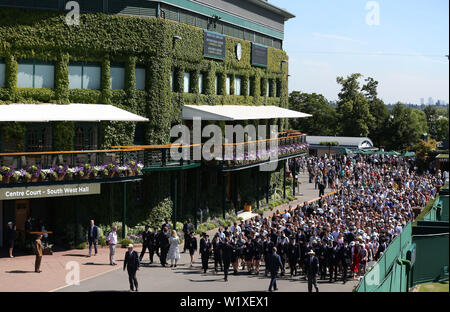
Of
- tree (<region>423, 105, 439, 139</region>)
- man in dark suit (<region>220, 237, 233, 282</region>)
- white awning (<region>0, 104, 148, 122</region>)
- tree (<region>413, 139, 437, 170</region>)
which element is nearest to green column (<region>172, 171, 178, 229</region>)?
white awning (<region>0, 104, 148, 122</region>)

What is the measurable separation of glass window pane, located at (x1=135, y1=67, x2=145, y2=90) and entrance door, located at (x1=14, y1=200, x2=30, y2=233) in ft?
28.1

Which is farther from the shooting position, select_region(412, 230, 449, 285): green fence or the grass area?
select_region(412, 230, 449, 285): green fence

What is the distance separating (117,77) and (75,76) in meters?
2.38

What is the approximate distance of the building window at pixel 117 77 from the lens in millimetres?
31969

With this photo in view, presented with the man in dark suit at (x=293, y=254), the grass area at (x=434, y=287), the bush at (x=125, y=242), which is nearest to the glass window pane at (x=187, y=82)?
the bush at (x=125, y=242)

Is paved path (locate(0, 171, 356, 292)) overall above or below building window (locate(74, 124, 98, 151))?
below

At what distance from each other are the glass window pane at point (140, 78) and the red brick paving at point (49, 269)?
914cm

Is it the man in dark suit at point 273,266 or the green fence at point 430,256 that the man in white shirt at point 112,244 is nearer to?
the man in dark suit at point 273,266

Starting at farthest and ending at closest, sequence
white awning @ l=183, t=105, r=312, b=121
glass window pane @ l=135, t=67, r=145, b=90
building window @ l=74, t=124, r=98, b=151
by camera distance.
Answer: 1. white awning @ l=183, t=105, r=312, b=121
2. glass window pane @ l=135, t=67, r=145, b=90
3. building window @ l=74, t=124, r=98, b=151

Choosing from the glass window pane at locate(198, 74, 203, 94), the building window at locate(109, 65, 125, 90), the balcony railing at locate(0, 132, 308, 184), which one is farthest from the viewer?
the glass window pane at locate(198, 74, 203, 94)

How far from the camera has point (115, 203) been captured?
31406 millimetres

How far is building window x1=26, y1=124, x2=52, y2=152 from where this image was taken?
95.9 feet

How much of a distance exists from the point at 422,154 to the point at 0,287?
60.2 metres

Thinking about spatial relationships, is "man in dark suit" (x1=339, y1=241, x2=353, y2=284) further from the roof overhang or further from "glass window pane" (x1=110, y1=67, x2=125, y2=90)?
the roof overhang
